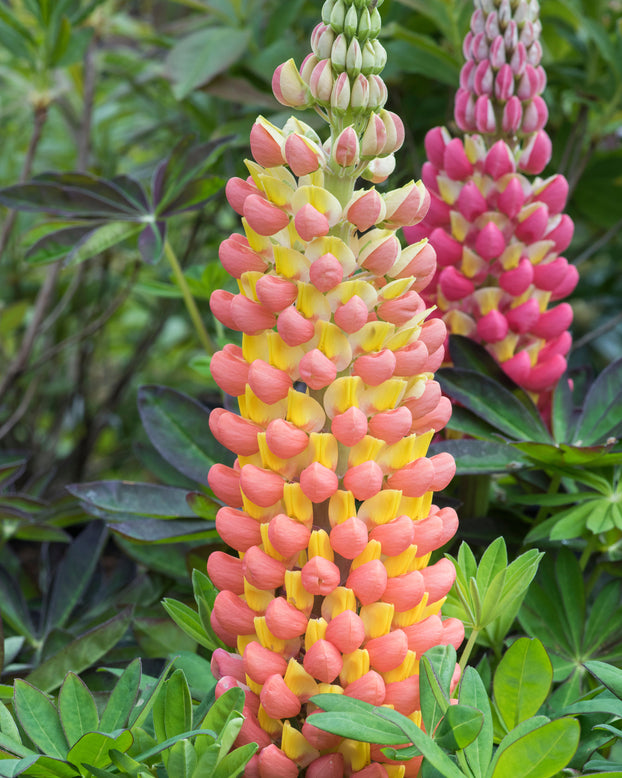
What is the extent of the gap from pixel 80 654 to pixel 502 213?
0.58 metres

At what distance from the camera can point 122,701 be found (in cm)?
53

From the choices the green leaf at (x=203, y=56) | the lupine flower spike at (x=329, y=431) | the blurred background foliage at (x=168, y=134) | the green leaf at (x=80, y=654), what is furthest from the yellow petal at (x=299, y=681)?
the green leaf at (x=203, y=56)

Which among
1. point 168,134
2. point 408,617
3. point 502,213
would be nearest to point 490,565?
point 408,617

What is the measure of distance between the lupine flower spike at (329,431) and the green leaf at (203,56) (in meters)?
0.66

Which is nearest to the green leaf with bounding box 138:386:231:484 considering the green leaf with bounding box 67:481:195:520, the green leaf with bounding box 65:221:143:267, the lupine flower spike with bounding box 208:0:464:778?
the green leaf with bounding box 67:481:195:520

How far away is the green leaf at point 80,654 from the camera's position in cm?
68

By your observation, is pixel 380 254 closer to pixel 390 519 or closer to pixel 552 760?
pixel 390 519

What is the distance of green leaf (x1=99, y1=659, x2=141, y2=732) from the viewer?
0.52m

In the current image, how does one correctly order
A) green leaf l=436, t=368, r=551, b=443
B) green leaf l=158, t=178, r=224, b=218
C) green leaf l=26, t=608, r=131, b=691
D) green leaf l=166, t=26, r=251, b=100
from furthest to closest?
green leaf l=166, t=26, r=251, b=100, green leaf l=158, t=178, r=224, b=218, green leaf l=436, t=368, r=551, b=443, green leaf l=26, t=608, r=131, b=691

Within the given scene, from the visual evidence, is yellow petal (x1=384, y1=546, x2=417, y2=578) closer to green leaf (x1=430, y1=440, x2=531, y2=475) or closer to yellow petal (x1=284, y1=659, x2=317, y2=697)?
yellow petal (x1=284, y1=659, x2=317, y2=697)

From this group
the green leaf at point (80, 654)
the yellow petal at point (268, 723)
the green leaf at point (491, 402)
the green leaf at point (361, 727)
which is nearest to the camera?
the green leaf at point (361, 727)

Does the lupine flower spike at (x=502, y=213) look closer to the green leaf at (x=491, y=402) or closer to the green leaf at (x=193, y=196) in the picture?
the green leaf at (x=491, y=402)

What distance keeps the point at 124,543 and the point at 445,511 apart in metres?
0.43

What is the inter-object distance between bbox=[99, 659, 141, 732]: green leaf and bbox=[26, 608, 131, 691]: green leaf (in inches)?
6.0
